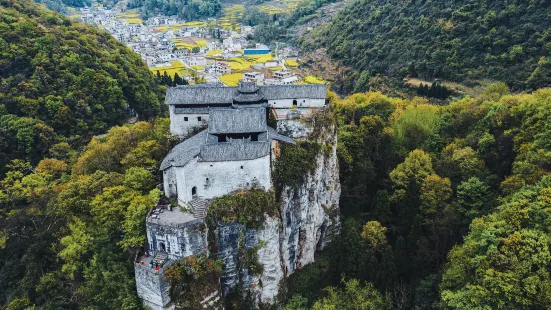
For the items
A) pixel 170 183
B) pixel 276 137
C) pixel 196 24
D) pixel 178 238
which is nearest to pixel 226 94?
pixel 276 137

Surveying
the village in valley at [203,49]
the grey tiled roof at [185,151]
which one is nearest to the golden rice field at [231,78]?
the village in valley at [203,49]

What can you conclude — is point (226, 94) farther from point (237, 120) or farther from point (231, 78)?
point (231, 78)

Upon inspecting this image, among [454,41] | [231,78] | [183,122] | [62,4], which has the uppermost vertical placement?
[62,4]

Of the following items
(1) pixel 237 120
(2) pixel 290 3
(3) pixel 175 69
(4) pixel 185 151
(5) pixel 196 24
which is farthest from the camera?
(2) pixel 290 3

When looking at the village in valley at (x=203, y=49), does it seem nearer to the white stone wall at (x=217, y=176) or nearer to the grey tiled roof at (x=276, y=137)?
the grey tiled roof at (x=276, y=137)

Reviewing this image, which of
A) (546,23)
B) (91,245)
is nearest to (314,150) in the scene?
(91,245)

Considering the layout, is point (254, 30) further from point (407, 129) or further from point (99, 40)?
point (407, 129)
